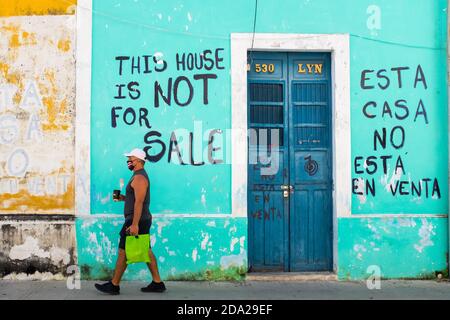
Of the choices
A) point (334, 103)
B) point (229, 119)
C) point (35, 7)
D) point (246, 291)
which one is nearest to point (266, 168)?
point (229, 119)

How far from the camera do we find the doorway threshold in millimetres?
6551

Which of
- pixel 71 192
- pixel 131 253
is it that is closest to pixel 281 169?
pixel 131 253

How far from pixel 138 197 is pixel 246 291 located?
1627mm

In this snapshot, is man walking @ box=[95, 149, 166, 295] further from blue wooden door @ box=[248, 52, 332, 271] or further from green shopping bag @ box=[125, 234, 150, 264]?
blue wooden door @ box=[248, 52, 332, 271]

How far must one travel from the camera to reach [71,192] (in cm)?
654

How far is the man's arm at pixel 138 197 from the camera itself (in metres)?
5.69

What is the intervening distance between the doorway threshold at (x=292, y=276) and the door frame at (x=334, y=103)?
15cm

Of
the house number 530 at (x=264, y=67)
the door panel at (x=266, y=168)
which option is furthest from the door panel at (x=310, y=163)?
the house number 530 at (x=264, y=67)

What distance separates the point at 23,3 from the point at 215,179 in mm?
3200

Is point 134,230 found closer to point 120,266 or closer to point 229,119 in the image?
point 120,266

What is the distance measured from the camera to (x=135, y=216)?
5.71 metres
